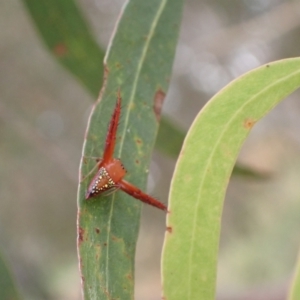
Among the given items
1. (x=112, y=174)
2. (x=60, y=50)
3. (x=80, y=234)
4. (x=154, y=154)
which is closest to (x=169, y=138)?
(x=60, y=50)

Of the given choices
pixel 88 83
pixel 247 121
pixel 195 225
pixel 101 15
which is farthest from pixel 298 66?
pixel 101 15

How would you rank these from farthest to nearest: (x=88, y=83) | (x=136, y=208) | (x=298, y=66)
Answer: (x=88, y=83) < (x=136, y=208) < (x=298, y=66)

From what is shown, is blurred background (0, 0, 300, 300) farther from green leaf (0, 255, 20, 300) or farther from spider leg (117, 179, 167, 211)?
spider leg (117, 179, 167, 211)

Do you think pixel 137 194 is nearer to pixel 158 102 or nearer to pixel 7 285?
pixel 158 102

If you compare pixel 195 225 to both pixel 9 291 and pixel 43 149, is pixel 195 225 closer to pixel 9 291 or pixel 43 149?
pixel 9 291

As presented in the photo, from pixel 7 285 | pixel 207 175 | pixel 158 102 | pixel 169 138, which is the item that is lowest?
pixel 7 285

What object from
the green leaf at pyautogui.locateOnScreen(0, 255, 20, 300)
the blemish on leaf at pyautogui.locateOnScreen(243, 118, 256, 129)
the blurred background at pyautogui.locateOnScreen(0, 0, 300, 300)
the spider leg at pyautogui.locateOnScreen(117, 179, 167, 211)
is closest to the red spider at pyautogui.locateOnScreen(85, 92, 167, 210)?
the spider leg at pyautogui.locateOnScreen(117, 179, 167, 211)
